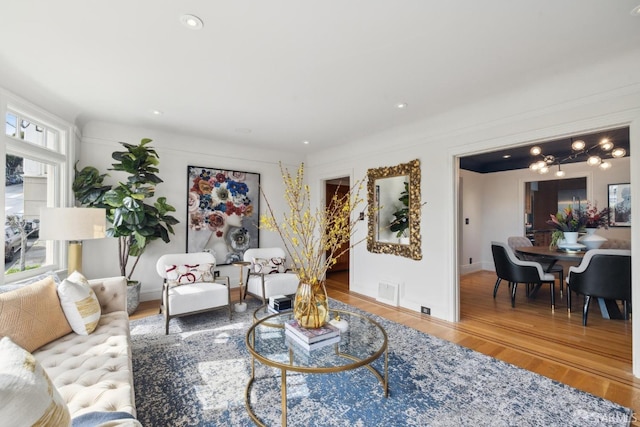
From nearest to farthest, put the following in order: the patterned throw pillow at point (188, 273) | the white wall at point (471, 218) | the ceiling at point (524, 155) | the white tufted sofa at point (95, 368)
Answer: the white tufted sofa at point (95, 368) < the patterned throw pillow at point (188, 273) < the ceiling at point (524, 155) < the white wall at point (471, 218)

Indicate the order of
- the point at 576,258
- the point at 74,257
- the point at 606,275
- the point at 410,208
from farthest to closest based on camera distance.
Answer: the point at 410,208 → the point at 576,258 → the point at 606,275 → the point at 74,257

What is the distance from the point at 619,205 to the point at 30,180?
865cm

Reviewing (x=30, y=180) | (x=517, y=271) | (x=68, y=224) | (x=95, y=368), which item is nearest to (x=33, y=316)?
(x=95, y=368)

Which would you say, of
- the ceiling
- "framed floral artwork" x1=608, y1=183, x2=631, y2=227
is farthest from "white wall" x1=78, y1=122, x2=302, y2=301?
"framed floral artwork" x1=608, y1=183, x2=631, y2=227

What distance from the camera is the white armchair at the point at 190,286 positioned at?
311 centimetres

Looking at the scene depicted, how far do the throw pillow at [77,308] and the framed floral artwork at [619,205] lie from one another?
7.55 m

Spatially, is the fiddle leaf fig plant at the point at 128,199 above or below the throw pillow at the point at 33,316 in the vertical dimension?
above

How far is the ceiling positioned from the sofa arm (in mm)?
5517

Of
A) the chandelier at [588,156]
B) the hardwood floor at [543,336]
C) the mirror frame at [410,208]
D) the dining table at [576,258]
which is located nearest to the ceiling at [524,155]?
the chandelier at [588,156]

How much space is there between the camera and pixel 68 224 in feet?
8.48

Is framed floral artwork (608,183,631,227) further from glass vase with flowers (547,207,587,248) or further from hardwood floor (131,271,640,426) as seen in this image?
hardwood floor (131,271,640,426)

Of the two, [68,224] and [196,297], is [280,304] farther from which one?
[68,224]

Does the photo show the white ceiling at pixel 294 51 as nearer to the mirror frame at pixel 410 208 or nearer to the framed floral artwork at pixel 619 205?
the mirror frame at pixel 410 208

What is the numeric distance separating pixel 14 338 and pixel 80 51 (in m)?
2.06
